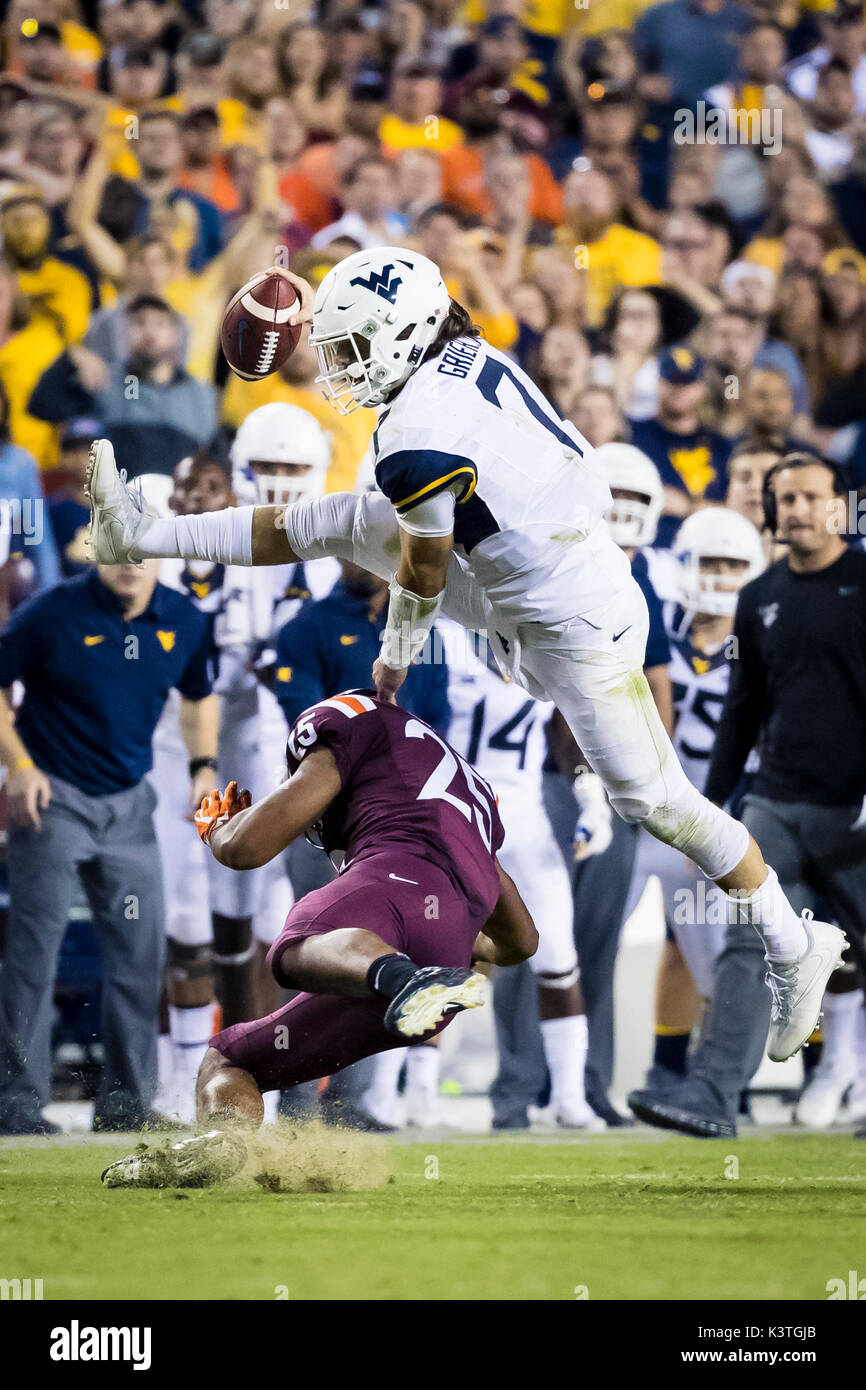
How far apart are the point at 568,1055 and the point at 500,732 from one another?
1241 mm

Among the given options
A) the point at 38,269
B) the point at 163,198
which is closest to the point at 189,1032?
the point at 38,269

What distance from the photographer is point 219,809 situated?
4.57 m

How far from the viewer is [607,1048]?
652 centimetres

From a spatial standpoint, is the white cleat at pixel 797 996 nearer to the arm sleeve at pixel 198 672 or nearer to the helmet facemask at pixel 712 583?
the helmet facemask at pixel 712 583

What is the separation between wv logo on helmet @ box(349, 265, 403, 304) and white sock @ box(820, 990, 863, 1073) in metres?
3.44

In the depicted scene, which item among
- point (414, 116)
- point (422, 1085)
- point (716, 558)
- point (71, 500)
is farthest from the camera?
point (414, 116)

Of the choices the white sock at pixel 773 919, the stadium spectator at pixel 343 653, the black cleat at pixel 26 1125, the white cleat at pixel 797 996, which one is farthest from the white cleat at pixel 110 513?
the white cleat at pixel 797 996

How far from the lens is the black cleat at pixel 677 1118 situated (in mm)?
6098

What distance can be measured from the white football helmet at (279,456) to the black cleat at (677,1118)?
2.66 meters

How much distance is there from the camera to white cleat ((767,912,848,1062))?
5.04m

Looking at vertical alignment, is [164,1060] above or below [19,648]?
below

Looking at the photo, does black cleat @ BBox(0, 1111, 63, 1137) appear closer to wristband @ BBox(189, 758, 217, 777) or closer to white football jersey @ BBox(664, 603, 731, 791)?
wristband @ BBox(189, 758, 217, 777)

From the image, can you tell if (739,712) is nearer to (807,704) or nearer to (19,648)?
(807,704)

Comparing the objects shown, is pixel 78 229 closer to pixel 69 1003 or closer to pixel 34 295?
pixel 34 295
